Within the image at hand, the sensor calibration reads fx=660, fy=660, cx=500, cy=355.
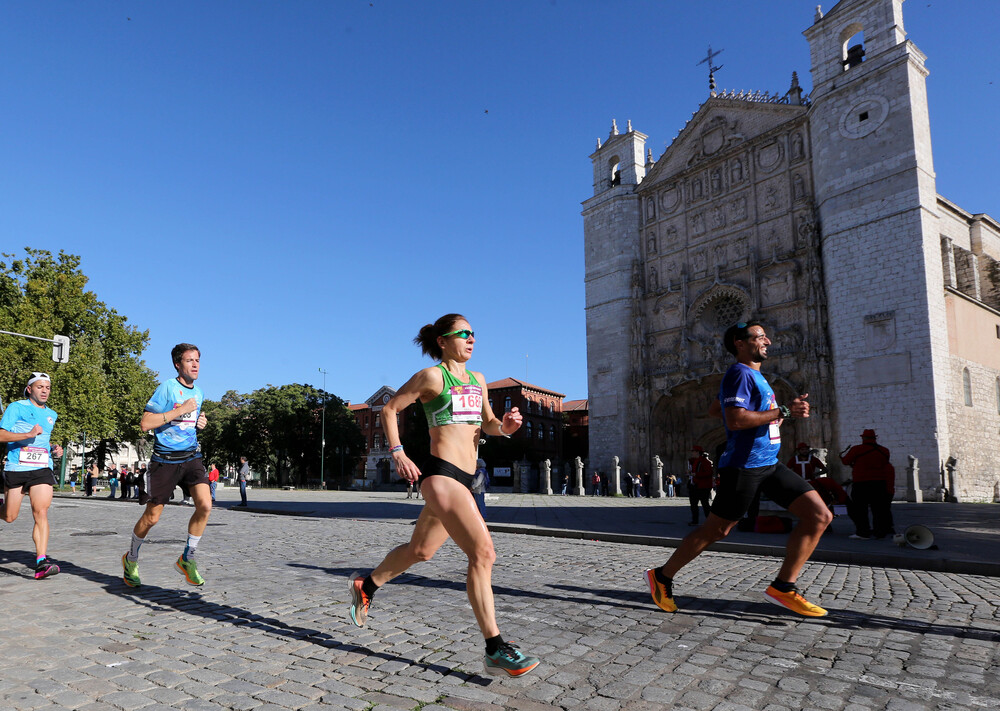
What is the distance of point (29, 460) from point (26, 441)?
19 cm

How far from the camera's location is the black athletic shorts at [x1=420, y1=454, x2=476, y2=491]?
3576mm

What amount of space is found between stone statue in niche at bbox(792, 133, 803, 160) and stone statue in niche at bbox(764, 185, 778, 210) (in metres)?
1.78

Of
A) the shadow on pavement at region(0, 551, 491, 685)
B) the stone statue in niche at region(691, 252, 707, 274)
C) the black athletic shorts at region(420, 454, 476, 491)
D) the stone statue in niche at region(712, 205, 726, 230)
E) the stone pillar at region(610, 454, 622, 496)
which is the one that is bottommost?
the stone pillar at region(610, 454, 622, 496)

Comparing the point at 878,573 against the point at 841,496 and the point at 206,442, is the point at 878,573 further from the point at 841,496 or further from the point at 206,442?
the point at 206,442

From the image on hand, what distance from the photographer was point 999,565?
667 cm

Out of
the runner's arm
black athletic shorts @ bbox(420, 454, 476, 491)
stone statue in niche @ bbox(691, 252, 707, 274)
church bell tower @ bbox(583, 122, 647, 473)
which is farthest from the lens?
church bell tower @ bbox(583, 122, 647, 473)

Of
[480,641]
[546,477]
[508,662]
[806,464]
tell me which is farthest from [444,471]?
[546,477]

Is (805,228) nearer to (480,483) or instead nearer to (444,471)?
(480,483)

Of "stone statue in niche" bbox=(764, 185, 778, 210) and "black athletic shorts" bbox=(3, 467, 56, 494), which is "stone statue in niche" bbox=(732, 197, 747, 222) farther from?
"black athletic shorts" bbox=(3, 467, 56, 494)

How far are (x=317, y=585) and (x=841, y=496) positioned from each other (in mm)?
8446

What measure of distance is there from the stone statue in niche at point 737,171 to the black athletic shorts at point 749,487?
34915 mm

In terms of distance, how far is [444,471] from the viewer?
358 centimetres

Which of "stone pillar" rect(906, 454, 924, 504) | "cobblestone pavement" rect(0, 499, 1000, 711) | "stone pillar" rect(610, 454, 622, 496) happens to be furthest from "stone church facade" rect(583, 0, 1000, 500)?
"cobblestone pavement" rect(0, 499, 1000, 711)

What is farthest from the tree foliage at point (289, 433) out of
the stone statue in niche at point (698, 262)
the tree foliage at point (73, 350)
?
the stone statue in niche at point (698, 262)
